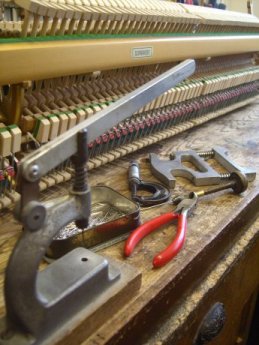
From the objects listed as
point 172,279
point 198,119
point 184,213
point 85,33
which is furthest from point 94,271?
point 198,119

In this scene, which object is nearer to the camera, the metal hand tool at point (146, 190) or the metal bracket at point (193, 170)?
the metal hand tool at point (146, 190)

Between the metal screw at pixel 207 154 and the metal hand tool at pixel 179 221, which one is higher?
the metal hand tool at pixel 179 221

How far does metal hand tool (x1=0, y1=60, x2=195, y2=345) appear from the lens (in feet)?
1.56

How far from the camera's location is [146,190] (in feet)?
3.50

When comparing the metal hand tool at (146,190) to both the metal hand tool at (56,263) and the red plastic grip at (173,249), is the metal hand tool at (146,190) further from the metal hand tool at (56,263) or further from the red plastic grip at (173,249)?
the metal hand tool at (56,263)

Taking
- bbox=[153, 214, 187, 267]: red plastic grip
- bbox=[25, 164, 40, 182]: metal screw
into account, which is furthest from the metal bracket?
bbox=[25, 164, 40, 182]: metal screw

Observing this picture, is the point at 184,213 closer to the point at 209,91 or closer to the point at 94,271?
the point at 94,271

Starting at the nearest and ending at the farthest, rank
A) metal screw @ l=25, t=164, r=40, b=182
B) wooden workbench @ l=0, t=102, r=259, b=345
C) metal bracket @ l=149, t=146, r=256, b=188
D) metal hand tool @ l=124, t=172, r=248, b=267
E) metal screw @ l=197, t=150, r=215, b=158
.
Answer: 1. metal screw @ l=25, t=164, r=40, b=182
2. wooden workbench @ l=0, t=102, r=259, b=345
3. metal hand tool @ l=124, t=172, r=248, b=267
4. metal bracket @ l=149, t=146, r=256, b=188
5. metal screw @ l=197, t=150, r=215, b=158

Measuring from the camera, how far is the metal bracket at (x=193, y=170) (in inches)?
43.5

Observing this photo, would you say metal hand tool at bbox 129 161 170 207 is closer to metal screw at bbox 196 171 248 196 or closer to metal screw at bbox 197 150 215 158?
metal screw at bbox 196 171 248 196

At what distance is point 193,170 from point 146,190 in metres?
0.19

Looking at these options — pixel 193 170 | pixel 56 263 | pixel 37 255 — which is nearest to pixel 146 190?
pixel 193 170

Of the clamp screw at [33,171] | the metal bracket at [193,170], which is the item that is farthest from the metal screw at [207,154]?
the clamp screw at [33,171]

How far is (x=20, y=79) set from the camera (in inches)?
31.5
